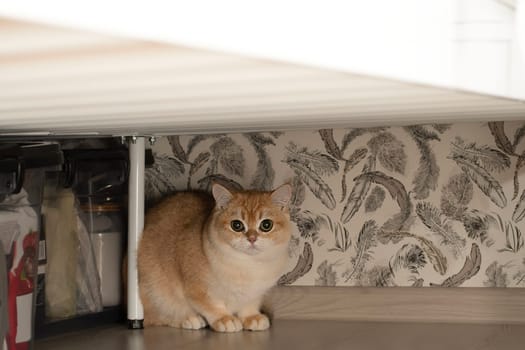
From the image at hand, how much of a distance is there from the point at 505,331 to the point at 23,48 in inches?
79.4

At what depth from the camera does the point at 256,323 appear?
7.99 feet

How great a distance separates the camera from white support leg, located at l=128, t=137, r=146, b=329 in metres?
2.49

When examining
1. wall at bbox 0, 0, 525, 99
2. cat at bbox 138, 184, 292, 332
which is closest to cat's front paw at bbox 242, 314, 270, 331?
cat at bbox 138, 184, 292, 332

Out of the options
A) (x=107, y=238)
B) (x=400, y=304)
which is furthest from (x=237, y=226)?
(x=400, y=304)

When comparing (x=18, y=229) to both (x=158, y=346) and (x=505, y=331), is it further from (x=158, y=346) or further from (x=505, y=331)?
(x=505, y=331)

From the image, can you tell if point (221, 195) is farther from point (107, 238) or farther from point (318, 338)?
point (318, 338)

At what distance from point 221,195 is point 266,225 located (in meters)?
0.16

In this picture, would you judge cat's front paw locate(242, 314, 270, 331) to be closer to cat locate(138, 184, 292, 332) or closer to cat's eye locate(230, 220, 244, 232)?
cat locate(138, 184, 292, 332)

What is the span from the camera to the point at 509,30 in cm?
90

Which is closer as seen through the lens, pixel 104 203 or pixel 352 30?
pixel 352 30

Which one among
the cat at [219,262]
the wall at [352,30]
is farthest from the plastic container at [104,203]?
the wall at [352,30]

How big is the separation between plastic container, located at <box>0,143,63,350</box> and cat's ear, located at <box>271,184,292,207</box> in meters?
0.71

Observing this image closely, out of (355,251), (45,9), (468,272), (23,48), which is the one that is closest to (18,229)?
(355,251)

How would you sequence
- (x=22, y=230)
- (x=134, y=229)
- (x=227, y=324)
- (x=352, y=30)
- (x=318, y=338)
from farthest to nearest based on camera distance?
(x=134, y=229) → (x=227, y=324) → (x=318, y=338) → (x=22, y=230) → (x=352, y=30)
